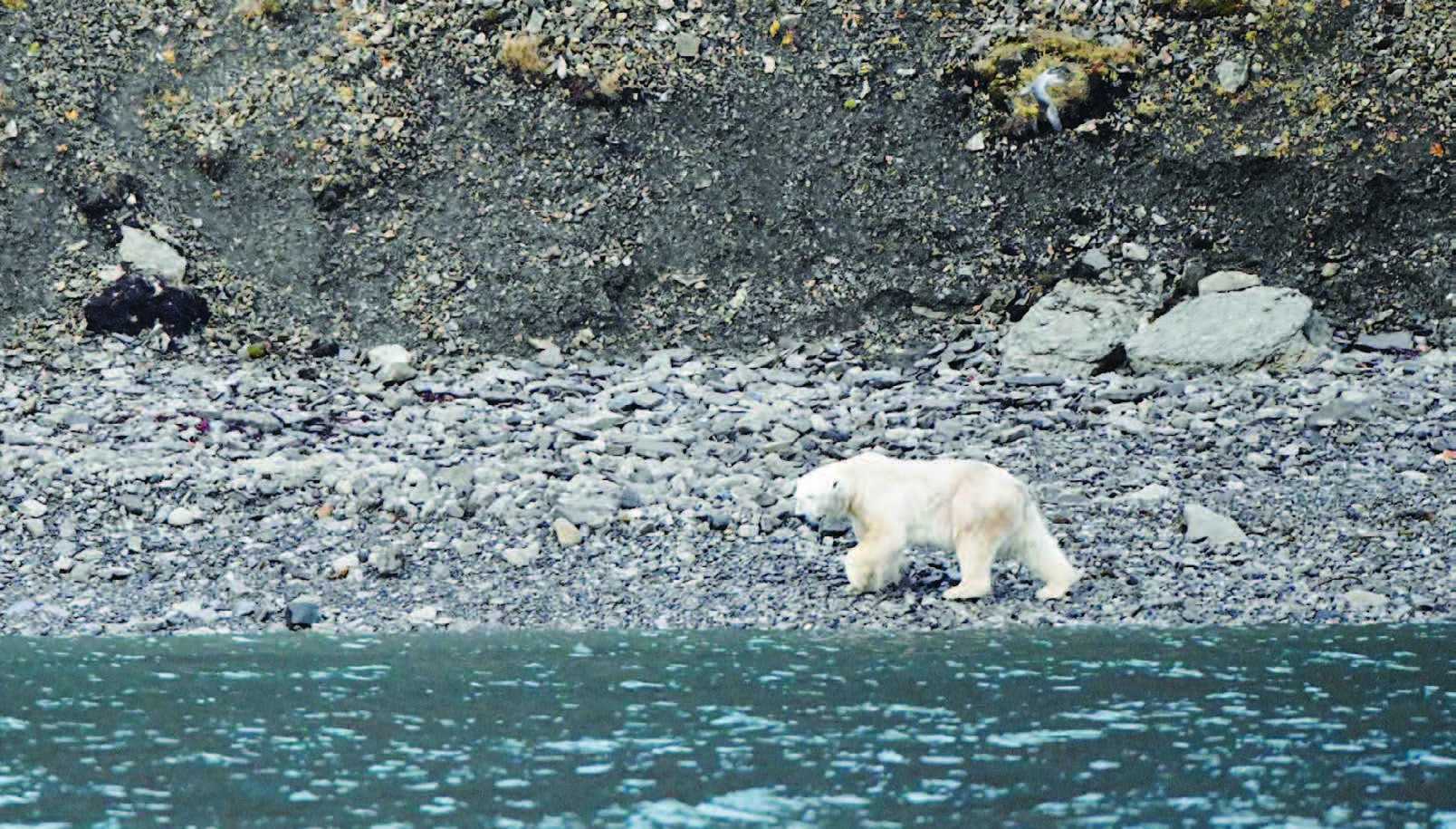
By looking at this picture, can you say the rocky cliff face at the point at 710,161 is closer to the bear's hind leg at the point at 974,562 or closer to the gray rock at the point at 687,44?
the gray rock at the point at 687,44

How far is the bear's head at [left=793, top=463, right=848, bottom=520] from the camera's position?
14.1m

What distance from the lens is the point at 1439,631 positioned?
43.6 ft

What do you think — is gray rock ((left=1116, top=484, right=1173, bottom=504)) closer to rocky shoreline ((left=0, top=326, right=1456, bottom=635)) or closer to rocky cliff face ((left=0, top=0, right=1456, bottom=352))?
rocky shoreline ((left=0, top=326, right=1456, bottom=635))

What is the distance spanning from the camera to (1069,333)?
73.6 ft

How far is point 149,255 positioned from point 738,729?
57.4 feet

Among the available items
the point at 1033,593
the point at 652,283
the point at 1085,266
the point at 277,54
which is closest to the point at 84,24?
the point at 277,54

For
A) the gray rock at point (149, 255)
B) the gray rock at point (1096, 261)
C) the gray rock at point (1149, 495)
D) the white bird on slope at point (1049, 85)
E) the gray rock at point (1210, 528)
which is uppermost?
the white bird on slope at point (1049, 85)

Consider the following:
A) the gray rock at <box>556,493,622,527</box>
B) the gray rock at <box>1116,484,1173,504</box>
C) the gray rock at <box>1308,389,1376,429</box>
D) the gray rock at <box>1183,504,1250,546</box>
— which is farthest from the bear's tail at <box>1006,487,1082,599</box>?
the gray rock at <box>1308,389,1376,429</box>

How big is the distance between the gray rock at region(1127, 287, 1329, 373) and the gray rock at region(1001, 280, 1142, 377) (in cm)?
40

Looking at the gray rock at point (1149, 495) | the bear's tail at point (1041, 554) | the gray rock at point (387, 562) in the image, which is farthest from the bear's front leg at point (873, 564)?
the gray rock at point (387, 562)

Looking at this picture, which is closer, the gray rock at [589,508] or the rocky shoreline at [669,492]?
the rocky shoreline at [669,492]

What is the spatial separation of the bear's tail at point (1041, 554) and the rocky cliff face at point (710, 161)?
32.8 feet

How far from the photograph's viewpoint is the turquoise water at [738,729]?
9.02m

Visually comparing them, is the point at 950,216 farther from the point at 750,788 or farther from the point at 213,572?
the point at 750,788
